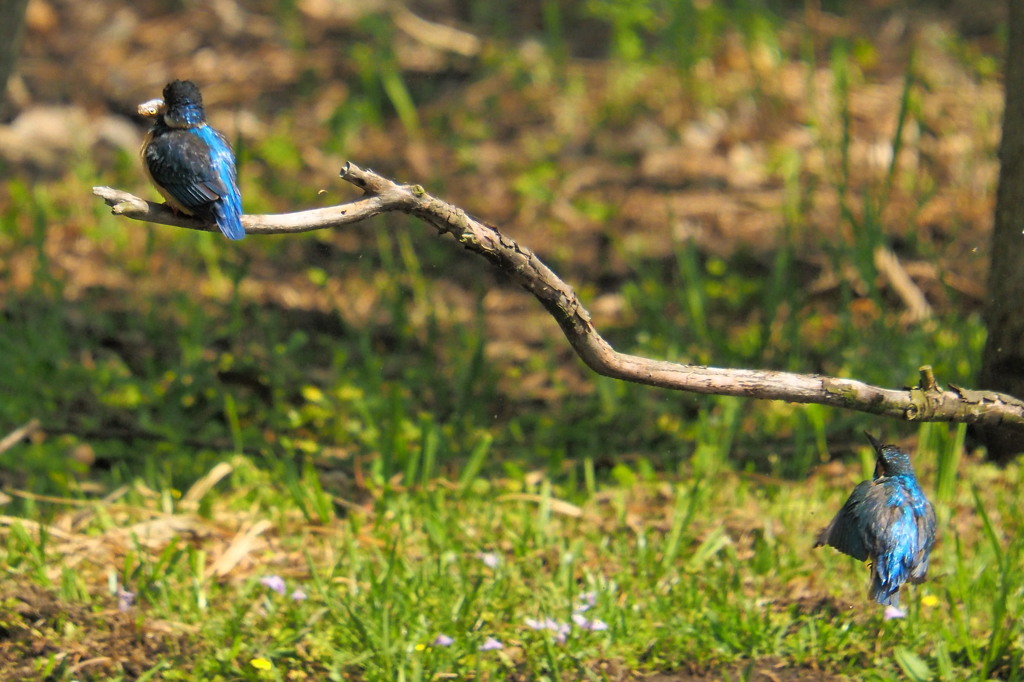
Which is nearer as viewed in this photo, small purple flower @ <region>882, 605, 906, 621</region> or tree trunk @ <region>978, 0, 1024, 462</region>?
small purple flower @ <region>882, 605, 906, 621</region>

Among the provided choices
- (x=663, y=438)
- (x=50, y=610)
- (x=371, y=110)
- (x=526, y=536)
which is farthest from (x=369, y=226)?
(x=50, y=610)

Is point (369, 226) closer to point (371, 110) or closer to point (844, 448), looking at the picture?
point (371, 110)

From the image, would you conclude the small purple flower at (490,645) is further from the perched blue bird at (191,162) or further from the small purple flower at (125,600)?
the perched blue bird at (191,162)

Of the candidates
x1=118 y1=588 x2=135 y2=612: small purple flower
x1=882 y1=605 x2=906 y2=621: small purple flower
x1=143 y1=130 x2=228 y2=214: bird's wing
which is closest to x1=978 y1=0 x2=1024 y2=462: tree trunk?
x1=882 y1=605 x2=906 y2=621: small purple flower

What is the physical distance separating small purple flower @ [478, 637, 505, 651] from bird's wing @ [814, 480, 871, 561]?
85 centimetres

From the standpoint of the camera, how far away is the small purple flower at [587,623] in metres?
2.89

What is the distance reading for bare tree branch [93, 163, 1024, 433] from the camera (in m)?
2.23

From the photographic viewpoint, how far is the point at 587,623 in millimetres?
2945

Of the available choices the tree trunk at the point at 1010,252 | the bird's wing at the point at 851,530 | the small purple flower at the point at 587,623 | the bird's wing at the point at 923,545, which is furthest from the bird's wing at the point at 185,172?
the tree trunk at the point at 1010,252

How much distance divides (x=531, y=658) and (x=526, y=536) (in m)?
0.53

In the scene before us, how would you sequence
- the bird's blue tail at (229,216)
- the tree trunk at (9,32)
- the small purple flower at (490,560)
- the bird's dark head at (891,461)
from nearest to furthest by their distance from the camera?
1. the bird's blue tail at (229,216)
2. the bird's dark head at (891,461)
3. the small purple flower at (490,560)
4. the tree trunk at (9,32)

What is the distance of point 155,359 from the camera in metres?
4.52

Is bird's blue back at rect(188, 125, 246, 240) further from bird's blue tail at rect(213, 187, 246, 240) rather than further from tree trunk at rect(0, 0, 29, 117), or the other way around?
tree trunk at rect(0, 0, 29, 117)

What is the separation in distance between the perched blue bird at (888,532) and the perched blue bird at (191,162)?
5.07ft
